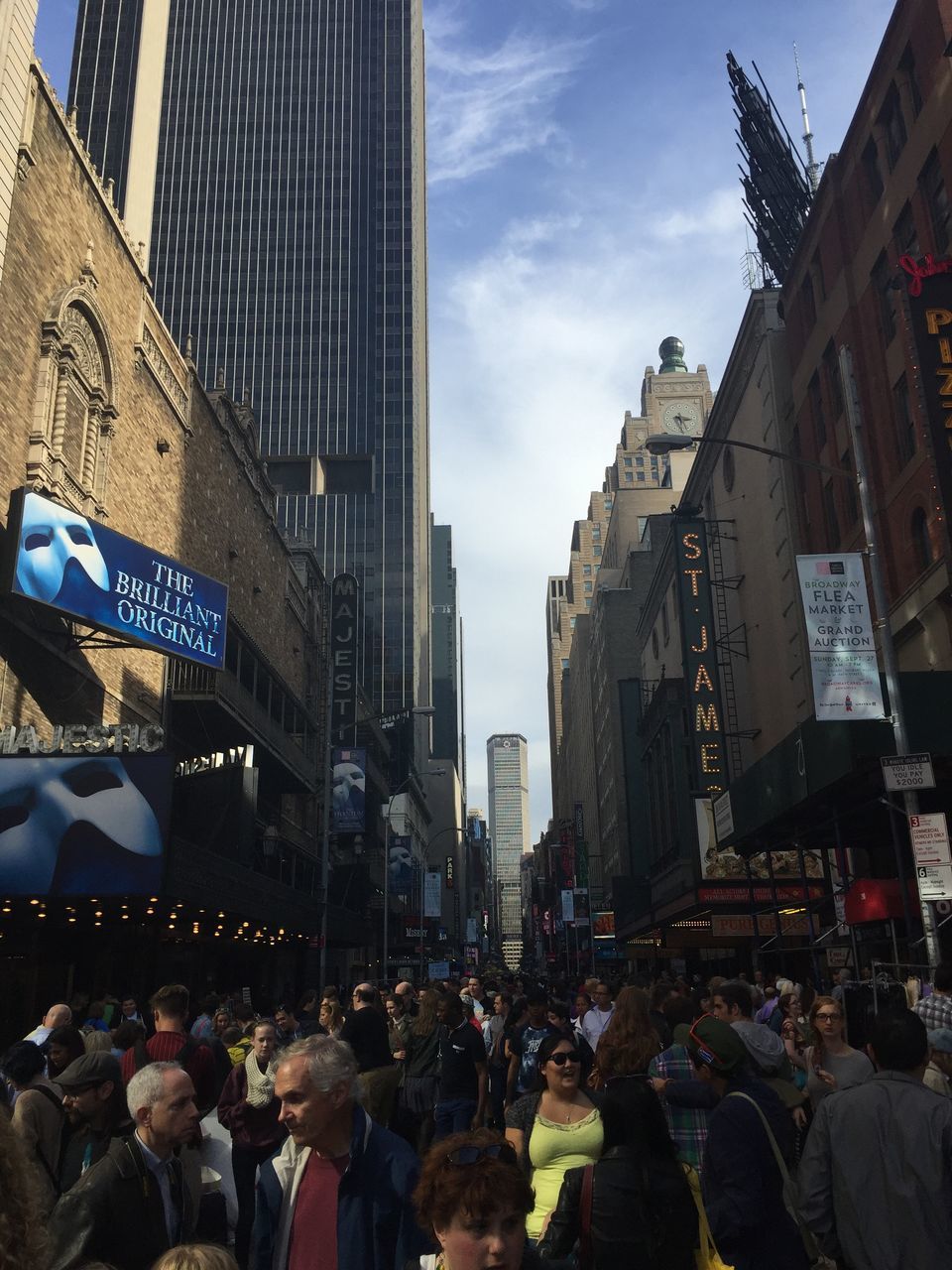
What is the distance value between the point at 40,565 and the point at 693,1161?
20401 mm

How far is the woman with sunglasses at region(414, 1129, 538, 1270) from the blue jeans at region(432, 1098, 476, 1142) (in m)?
7.51

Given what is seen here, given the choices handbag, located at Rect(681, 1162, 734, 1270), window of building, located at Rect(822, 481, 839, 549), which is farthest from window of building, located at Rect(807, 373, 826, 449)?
handbag, located at Rect(681, 1162, 734, 1270)

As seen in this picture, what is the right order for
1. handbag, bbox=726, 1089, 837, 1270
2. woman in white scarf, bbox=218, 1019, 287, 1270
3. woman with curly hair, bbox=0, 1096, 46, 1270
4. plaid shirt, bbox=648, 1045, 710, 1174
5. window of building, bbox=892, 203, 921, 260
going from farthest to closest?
window of building, bbox=892, 203, 921, 260 → woman in white scarf, bbox=218, 1019, 287, 1270 → plaid shirt, bbox=648, 1045, 710, 1174 → handbag, bbox=726, 1089, 837, 1270 → woman with curly hair, bbox=0, 1096, 46, 1270

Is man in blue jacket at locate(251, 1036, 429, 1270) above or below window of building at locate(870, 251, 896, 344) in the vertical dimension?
below

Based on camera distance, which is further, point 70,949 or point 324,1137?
point 70,949

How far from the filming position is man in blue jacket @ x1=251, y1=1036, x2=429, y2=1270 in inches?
170

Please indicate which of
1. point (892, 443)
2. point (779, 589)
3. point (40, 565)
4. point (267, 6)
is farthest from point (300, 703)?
point (267, 6)

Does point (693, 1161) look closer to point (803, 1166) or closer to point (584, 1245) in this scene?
point (803, 1166)

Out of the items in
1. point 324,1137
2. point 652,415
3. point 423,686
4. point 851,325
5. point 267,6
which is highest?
point 267,6

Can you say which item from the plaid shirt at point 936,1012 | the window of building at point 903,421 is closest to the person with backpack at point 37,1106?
the plaid shirt at point 936,1012

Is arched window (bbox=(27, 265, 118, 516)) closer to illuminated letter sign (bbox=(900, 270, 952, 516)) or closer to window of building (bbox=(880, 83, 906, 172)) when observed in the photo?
illuminated letter sign (bbox=(900, 270, 952, 516))

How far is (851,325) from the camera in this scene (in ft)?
96.5

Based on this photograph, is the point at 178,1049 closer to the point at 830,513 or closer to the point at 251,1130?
the point at 251,1130

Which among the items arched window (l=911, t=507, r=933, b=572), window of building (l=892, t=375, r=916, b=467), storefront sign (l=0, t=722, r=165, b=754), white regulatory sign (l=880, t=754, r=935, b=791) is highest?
window of building (l=892, t=375, r=916, b=467)
